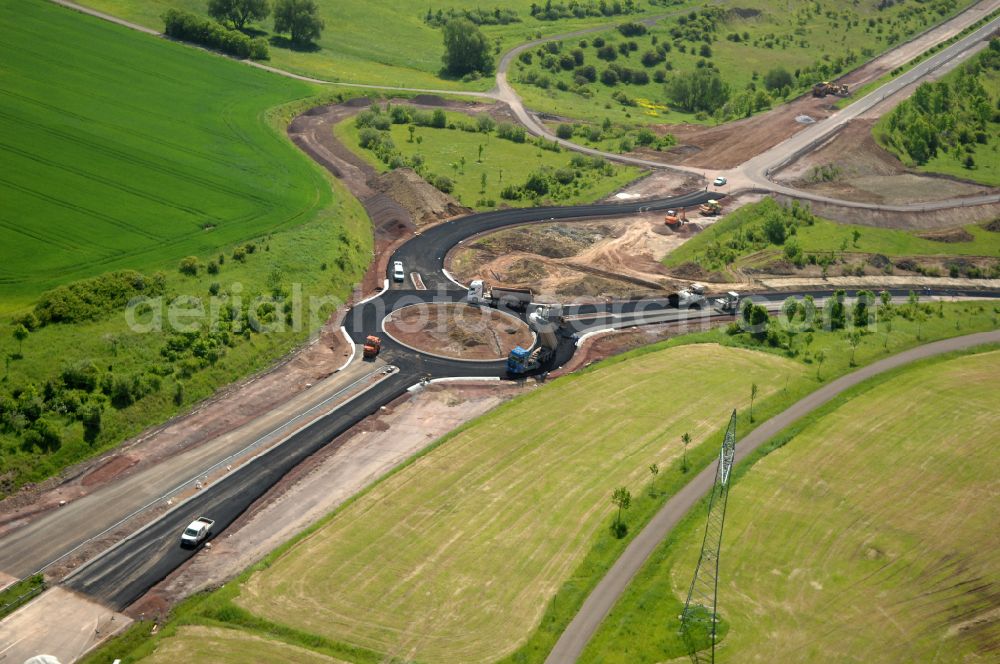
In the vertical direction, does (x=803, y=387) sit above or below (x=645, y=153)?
below

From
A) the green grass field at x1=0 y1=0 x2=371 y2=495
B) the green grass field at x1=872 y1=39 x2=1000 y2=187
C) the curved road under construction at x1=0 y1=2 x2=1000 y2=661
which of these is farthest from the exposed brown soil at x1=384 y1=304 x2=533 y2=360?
the green grass field at x1=872 y1=39 x2=1000 y2=187

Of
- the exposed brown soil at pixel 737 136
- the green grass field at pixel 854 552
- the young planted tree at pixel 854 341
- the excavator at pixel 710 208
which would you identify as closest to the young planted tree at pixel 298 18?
the exposed brown soil at pixel 737 136

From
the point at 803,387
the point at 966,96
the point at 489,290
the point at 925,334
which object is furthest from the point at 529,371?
the point at 966,96

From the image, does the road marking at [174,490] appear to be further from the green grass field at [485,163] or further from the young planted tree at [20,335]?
the green grass field at [485,163]

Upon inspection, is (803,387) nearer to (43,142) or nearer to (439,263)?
(439,263)

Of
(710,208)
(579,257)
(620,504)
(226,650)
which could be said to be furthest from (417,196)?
(226,650)

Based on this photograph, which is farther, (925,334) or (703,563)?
(925,334)

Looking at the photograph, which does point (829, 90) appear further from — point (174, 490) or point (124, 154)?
point (174, 490)
